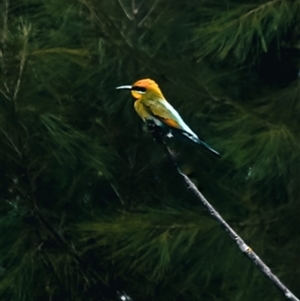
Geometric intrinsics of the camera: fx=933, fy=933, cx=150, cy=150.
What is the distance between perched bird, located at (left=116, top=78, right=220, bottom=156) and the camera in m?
0.94

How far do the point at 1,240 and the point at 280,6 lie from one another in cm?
72

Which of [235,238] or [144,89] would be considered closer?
[235,238]

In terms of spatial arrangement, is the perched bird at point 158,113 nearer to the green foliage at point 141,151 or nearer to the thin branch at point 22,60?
the green foliage at point 141,151

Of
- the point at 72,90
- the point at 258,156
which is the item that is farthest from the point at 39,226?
the point at 258,156

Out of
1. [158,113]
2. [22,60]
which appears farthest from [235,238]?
[22,60]

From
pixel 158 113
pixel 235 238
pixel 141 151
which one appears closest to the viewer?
pixel 235 238

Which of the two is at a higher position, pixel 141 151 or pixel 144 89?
pixel 144 89

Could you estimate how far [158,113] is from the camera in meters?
0.96

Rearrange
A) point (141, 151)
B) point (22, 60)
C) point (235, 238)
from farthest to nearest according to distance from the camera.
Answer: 1. point (141, 151)
2. point (22, 60)
3. point (235, 238)

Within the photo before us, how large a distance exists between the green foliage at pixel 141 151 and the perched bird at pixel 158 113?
50cm

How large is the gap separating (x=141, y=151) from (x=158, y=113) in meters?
0.86

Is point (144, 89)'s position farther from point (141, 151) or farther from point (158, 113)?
point (141, 151)

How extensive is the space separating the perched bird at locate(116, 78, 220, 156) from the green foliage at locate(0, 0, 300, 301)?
19.6 inches

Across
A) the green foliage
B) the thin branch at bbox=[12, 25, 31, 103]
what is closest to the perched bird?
the green foliage
